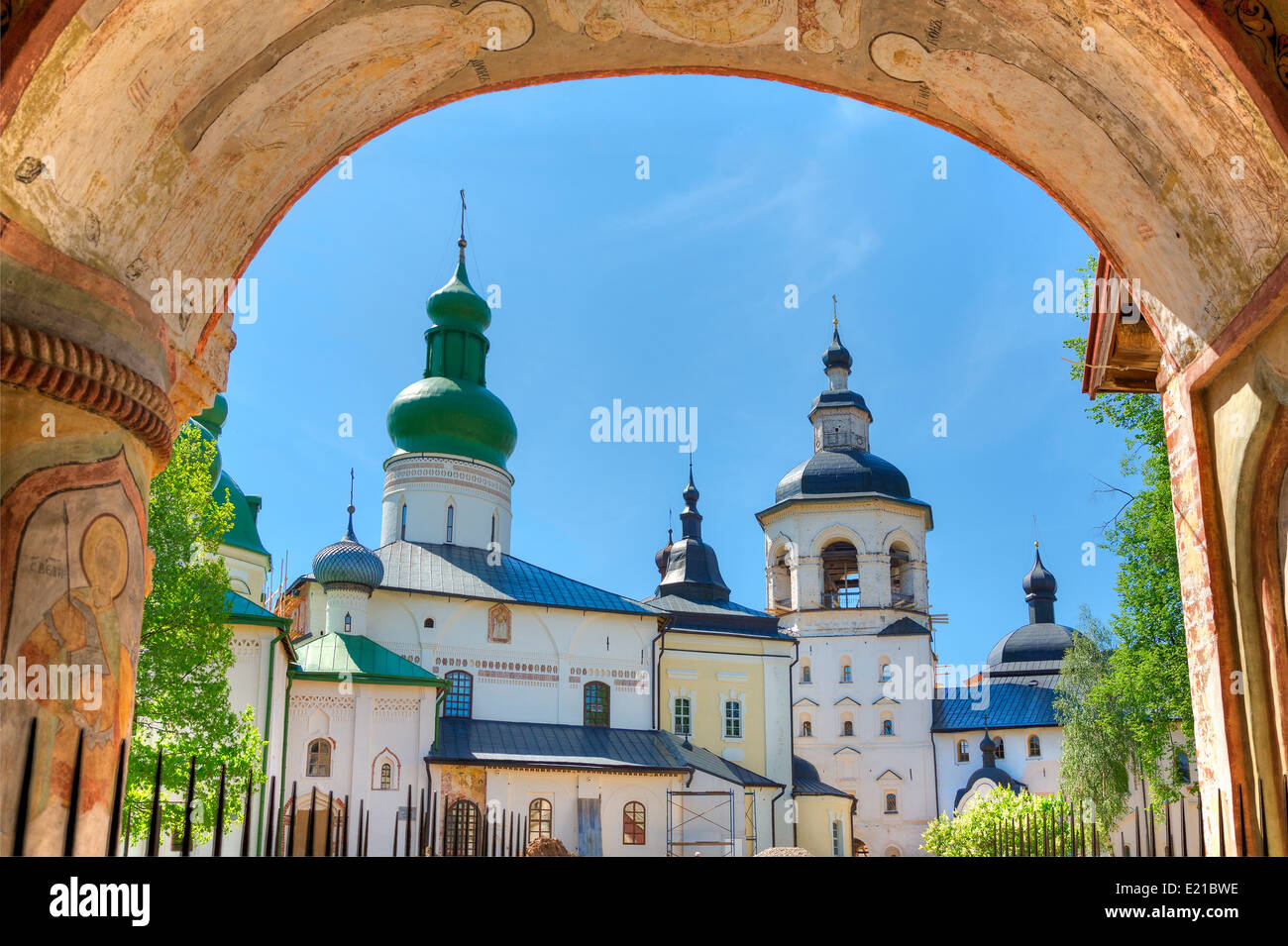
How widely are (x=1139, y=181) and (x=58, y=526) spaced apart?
→ 262 inches

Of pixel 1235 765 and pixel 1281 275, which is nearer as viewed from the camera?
pixel 1281 275

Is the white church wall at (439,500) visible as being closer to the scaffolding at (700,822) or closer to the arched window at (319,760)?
the arched window at (319,760)

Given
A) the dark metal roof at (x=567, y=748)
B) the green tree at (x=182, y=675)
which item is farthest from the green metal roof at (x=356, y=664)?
the green tree at (x=182, y=675)

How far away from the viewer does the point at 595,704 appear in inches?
1467

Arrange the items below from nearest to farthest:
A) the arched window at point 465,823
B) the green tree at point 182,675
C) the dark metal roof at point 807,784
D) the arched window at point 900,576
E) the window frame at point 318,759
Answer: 1. the green tree at point 182,675
2. the window frame at point 318,759
3. the arched window at point 465,823
4. the dark metal roof at point 807,784
5. the arched window at point 900,576

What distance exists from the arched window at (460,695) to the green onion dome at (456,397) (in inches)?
318

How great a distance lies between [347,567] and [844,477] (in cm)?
2398

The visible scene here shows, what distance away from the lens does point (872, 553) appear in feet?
164

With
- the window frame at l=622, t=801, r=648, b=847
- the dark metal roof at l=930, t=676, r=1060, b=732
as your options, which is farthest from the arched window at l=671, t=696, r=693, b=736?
the dark metal roof at l=930, t=676, r=1060, b=732

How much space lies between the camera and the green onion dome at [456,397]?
1585 inches

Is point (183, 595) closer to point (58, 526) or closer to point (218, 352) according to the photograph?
point (218, 352)

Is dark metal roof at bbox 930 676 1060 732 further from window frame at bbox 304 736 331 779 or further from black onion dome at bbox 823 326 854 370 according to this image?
window frame at bbox 304 736 331 779

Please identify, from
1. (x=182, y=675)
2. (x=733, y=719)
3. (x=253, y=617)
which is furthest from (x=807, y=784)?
(x=182, y=675)
